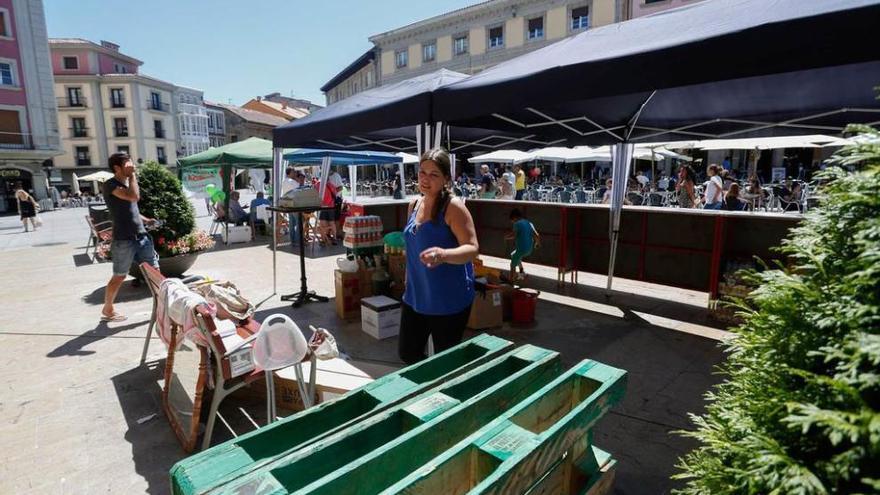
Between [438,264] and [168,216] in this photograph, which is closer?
[438,264]

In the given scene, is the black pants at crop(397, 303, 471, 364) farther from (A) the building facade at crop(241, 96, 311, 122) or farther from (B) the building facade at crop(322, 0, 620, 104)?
(A) the building facade at crop(241, 96, 311, 122)

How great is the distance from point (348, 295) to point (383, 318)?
889 mm

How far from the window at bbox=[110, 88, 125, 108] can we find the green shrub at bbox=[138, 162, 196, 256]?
48.0 m

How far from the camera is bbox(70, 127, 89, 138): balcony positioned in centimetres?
4316

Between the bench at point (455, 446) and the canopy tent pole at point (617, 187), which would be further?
the canopy tent pole at point (617, 187)

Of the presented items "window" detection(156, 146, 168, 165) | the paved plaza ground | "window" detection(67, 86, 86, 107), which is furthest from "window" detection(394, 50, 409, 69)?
the paved plaza ground

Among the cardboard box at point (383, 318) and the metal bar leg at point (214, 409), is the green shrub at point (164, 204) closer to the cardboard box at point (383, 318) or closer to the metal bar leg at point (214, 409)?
the cardboard box at point (383, 318)

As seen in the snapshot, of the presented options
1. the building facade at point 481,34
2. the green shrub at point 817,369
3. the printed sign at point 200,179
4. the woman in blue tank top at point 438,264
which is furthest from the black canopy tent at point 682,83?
the building facade at point 481,34

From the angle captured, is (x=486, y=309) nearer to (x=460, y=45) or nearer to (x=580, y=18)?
(x=580, y=18)

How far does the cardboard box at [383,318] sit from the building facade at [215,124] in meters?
65.9

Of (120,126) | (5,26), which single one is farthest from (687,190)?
(120,126)

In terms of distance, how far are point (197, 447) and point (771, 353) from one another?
317 cm

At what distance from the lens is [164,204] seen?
22.5ft

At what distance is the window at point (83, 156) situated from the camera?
1715 inches
